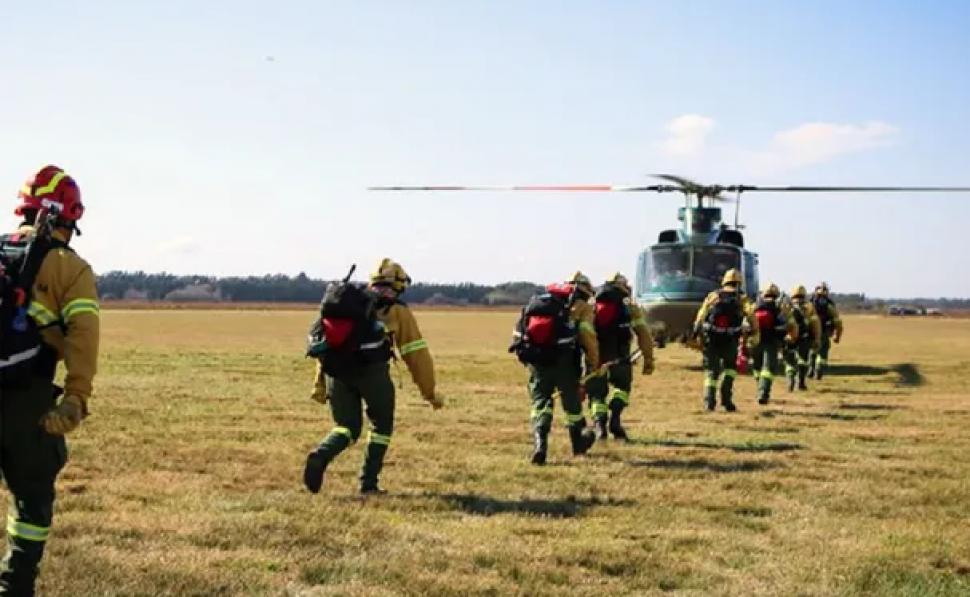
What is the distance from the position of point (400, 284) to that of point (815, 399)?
11.4 meters

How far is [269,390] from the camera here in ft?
61.2

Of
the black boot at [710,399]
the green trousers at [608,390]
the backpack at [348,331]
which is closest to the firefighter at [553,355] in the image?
the green trousers at [608,390]

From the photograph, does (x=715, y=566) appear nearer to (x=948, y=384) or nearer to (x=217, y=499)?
(x=217, y=499)

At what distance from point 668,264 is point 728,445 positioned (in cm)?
1098

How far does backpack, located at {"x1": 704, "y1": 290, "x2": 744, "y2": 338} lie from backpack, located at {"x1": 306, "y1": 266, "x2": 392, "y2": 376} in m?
7.74

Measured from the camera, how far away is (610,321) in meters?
13.0

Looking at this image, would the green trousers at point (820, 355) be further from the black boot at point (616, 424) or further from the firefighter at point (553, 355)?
the firefighter at point (553, 355)

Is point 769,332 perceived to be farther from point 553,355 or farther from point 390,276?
point 390,276

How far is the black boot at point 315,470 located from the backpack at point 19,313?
3716 mm

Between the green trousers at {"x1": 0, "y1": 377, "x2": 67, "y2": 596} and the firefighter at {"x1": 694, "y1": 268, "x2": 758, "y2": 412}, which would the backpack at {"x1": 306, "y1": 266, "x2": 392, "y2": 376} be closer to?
the green trousers at {"x1": 0, "y1": 377, "x2": 67, "y2": 596}

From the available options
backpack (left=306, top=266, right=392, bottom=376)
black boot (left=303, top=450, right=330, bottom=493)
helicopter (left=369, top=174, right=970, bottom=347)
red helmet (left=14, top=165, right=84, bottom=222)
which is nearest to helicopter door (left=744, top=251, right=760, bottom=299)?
helicopter (left=369, top=174, right=970, bottom=347)

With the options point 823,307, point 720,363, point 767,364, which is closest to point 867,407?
point 767,364

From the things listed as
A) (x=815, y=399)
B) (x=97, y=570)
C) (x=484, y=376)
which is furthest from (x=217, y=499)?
(x=484, y=376)

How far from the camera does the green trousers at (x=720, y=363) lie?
51.1 feet
